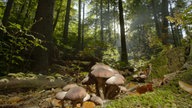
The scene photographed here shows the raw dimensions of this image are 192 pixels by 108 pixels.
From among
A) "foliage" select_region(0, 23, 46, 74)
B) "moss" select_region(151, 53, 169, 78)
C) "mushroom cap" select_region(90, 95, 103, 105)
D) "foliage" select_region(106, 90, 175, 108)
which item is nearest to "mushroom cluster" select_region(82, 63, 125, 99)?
Answer: "mushroom cap" select_region(90, 95, 103, 105)

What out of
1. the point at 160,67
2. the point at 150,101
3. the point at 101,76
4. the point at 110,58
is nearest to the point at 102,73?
the point at 101,76

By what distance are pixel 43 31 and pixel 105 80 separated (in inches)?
214

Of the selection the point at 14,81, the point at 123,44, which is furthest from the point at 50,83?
the point at 123,44

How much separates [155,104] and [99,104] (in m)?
0.60

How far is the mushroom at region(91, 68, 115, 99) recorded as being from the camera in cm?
210

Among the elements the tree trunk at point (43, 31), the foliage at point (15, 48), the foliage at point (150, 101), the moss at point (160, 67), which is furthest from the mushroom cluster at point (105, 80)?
the tree trunk at point (43, 31)

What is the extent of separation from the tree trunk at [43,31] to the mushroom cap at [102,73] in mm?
4931

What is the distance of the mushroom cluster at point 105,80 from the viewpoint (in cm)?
212

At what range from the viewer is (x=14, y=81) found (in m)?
4.45

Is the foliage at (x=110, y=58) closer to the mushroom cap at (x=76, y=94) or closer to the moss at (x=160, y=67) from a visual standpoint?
the moss at (x=160, y=67)

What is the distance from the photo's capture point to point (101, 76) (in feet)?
6.85

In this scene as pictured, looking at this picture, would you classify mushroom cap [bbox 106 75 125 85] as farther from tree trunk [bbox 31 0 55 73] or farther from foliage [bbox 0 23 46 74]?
tree trunk [bbox 31 0 55 73]

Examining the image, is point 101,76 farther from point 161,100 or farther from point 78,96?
point 161,100

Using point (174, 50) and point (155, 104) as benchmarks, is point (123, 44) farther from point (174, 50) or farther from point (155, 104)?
point (155, 104)
